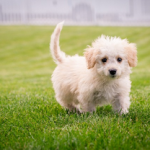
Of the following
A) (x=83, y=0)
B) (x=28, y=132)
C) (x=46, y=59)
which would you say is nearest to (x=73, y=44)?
(x=46, y=59)

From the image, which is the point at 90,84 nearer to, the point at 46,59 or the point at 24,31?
the point at 46,59

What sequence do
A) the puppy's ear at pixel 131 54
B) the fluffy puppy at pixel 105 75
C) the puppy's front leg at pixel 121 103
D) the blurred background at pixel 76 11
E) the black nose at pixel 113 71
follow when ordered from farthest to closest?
the blurred background at pixel 76 11 < the puppy's front leg at pixel 121 103 < the puppy's ear at pixel 131 54 < the fluffy puppy at pixel 105 75 < the black nose at pixel 113 71

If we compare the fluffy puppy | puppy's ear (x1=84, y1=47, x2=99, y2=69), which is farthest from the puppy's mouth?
puppy's ear (x1=84, y1=47, x2=99, y2=69)

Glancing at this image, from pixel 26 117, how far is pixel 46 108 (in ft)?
2.01

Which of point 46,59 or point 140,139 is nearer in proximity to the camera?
point 140,139

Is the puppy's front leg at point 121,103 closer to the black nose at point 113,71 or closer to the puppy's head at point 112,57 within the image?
the puppy's head at point 112,57

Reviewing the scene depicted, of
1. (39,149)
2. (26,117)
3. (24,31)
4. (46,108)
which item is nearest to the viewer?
(39,149)

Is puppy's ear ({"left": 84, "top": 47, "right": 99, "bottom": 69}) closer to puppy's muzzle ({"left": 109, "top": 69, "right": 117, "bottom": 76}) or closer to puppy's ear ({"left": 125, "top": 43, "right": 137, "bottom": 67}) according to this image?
puppy's muzzle ({"left": 109, "top": 69, "right": 117, "bottom": 76})

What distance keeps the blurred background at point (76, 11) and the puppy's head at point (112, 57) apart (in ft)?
247

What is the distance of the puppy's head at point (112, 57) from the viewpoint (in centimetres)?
302

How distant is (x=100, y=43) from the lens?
10.8 ft

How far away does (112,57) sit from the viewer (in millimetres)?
3100

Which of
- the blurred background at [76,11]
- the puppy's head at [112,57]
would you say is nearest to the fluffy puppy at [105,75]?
the puppy's head at [112,57]

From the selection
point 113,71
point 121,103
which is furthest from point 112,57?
point 121,103
